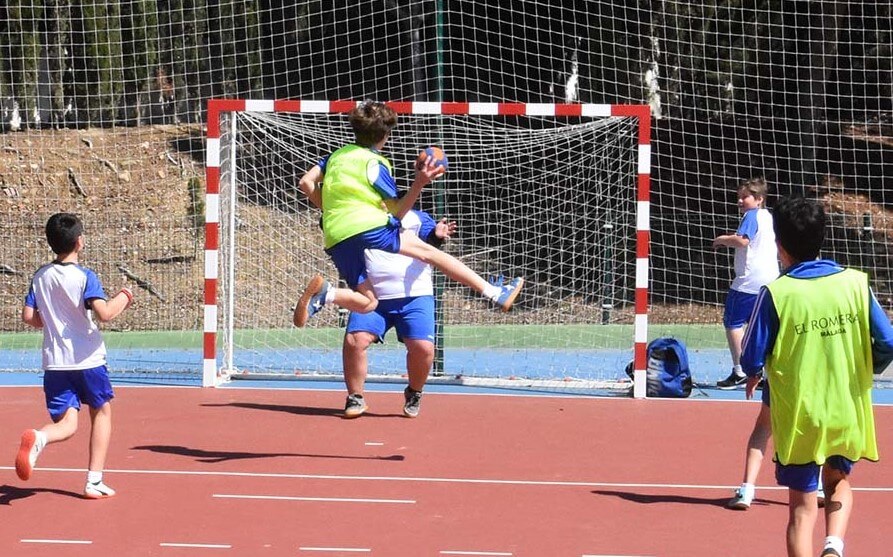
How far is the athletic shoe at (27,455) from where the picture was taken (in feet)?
21.1

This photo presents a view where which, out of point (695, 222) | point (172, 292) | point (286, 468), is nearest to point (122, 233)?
point (172, 292)

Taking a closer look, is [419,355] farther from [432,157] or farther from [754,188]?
[754,188]

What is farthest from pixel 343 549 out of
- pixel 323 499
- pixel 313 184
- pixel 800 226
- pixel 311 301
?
pixel 313 184

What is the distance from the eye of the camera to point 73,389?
22.4 feet

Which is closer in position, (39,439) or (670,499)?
(39,439)

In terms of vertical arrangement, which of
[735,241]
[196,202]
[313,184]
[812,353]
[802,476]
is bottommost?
[802,476]

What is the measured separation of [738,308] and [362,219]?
457 cm

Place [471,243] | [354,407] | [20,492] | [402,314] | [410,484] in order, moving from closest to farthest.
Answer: [20,492]
[410,484]
[402,314]
[354,407]
[471,243]

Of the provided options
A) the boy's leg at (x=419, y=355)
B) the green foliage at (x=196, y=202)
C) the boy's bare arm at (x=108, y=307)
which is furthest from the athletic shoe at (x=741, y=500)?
the green foliage at (x=196, y=202)

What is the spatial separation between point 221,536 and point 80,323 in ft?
4.93

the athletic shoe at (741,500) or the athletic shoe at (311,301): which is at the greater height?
the athletic shoe at (311,301)

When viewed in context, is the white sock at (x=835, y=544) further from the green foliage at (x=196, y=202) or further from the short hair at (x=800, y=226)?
the green foliage at (x=196, y=202)

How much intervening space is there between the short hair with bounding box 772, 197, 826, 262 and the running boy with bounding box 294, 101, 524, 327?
3144mm

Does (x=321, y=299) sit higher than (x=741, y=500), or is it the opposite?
(x=321, y=299)
